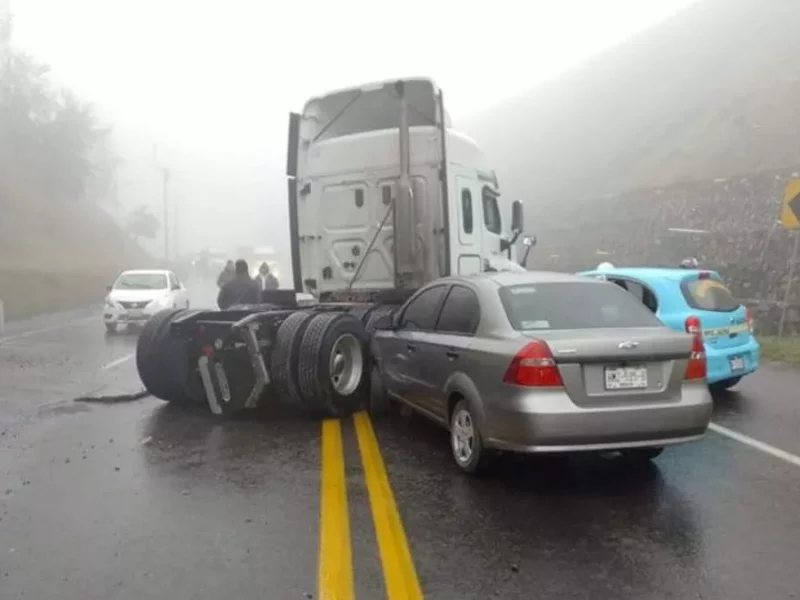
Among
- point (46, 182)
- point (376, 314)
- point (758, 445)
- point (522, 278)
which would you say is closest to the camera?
point (522, 278)

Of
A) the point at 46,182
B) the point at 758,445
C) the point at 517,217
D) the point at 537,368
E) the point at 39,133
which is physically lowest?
the point at 758,445

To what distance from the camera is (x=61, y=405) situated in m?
9.20

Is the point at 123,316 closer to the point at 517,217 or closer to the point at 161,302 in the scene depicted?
the point at 161,302

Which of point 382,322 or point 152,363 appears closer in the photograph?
point 152,363

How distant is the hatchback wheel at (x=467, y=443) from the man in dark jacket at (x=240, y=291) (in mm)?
7299

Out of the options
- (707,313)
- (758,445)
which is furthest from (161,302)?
(758,445)

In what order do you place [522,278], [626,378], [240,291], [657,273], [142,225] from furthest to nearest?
[142,225] < [240,291] < [657,273] < [522,278] < [626,378]

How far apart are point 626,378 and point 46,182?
64560 mm

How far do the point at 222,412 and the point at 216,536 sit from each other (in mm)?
3801

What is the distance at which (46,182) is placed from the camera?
62.2 meters

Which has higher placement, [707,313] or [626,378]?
[707,313]

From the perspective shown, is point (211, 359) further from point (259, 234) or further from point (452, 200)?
point (259, 234)

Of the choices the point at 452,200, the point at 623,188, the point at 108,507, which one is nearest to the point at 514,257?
the point at 452,200

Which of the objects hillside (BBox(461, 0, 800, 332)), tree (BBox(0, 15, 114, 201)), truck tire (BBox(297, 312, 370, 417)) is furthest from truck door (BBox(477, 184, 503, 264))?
tree (BBox(0, 15, 114, 201))
